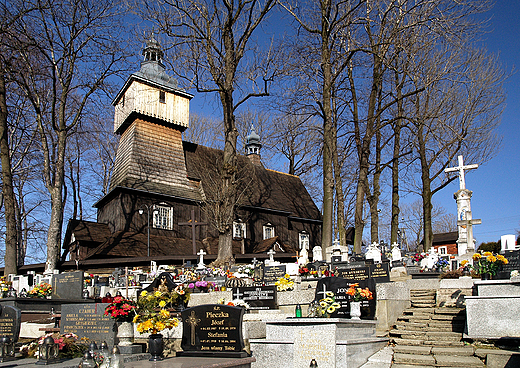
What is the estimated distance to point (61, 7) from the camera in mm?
18422

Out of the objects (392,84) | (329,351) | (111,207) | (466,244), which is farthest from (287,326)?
(111,207)

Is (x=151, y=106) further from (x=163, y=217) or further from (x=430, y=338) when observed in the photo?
(x=430, y=338)

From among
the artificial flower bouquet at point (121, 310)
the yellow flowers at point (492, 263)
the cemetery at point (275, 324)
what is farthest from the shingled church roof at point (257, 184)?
the artificial flower bouquet at point (121, 310)

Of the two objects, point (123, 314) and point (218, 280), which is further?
point (218, 280)

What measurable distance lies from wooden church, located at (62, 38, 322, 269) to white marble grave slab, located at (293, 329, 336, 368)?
15333mm

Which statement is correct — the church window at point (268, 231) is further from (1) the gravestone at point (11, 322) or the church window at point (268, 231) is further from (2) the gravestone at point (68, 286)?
(1) the gravestone at point (11, 322)

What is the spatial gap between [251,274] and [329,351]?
328 inches

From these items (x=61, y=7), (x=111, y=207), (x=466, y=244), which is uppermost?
(x=61, y=7)

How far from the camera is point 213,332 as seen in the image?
7578 mm

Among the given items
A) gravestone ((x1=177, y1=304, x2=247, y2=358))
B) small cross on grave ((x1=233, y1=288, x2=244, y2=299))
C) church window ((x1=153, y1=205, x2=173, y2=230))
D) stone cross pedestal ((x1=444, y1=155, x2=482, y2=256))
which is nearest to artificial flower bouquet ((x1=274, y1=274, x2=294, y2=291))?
small cross on grave ((x1=233, y1=288, x2=244, y2=299))

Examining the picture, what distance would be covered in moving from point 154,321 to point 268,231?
26.8 m

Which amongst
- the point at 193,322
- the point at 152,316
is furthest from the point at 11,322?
the point at 193,322

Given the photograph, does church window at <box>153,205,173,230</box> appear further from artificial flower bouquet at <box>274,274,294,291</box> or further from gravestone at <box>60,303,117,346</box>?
gravestone at <box>60,303,117,346</box>

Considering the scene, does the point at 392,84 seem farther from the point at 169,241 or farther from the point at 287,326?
the point at 287,326
